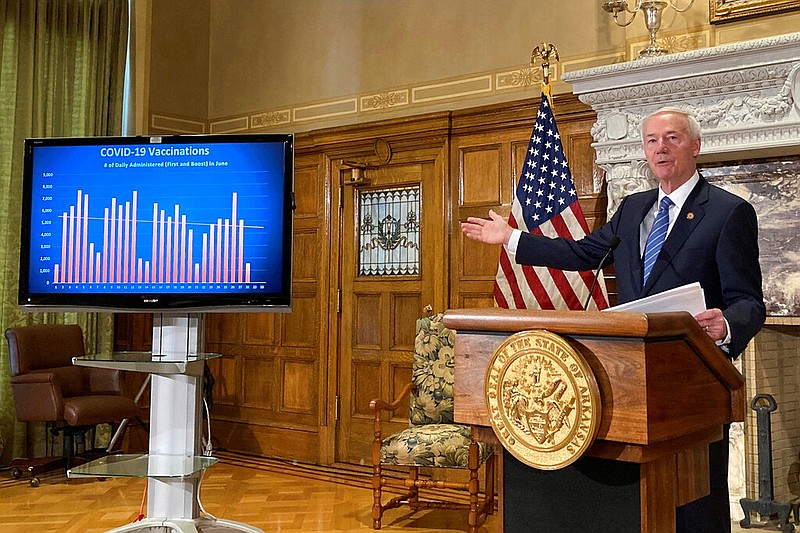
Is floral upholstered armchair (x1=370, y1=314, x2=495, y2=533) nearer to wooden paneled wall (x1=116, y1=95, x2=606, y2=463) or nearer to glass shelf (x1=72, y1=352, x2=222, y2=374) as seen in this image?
wooden paneled wall (x1=116, y1=95, x2=606, y2=463)

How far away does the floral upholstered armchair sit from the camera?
4258mm

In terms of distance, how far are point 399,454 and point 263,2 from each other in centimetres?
416

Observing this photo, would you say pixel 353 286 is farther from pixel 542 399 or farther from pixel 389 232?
pixel 542 399

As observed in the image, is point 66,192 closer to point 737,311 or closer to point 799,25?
point 737,311

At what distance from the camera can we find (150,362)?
8.50 feet

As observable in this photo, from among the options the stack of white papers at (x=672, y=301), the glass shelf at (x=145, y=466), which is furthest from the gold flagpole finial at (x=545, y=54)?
the stack of white papers at (x=672, y=301)

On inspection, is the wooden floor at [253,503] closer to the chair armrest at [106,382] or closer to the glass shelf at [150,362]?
the chair armrest at [106,382]

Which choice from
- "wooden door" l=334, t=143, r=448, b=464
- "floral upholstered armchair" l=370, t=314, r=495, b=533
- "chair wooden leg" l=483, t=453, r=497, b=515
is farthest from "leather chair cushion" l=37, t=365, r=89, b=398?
"chair wooden leg" l=483, t=453, r=497, b=515

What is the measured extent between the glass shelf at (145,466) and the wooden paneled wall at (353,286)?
2.92 metres

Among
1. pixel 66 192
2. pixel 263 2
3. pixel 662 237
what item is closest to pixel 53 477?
pixel 66 192

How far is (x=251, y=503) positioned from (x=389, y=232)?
80.5 inches

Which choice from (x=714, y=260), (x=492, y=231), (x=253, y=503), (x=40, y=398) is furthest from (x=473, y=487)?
(x=40, y=398)

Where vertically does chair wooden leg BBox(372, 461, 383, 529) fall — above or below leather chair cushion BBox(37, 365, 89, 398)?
below

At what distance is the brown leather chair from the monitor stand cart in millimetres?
2841
